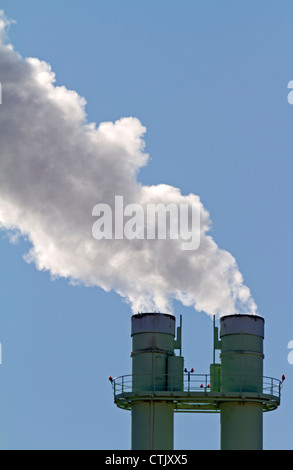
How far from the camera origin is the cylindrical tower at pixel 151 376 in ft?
280

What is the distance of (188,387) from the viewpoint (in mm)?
86750

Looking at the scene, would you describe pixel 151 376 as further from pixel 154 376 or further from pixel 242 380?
pixel 242 380

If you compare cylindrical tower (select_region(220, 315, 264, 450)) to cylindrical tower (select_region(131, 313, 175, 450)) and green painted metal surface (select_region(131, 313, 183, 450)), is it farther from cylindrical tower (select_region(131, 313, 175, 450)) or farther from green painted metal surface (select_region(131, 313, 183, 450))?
cylindrical tower (select_region(131, 313, 175, 450))

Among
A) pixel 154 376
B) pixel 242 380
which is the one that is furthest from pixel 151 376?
pixel 242 380

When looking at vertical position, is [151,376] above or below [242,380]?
above

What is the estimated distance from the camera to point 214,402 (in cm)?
8750

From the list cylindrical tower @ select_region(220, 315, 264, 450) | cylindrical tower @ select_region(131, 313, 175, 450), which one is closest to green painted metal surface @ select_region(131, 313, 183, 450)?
cylindrical tower @ select_region(131, 313, 175, 450)

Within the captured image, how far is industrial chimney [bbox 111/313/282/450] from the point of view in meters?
85.6

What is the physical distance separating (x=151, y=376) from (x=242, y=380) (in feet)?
19.5

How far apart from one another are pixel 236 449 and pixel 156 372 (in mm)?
7152

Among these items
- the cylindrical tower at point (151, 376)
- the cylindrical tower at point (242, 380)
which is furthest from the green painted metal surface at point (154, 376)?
the cylindrical tower at point (242, 380)

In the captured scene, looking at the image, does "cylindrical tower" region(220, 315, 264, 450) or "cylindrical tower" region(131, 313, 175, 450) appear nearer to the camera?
"cylindrical tower" region(131, 313, 175, 450)
